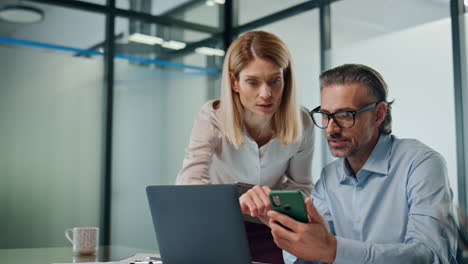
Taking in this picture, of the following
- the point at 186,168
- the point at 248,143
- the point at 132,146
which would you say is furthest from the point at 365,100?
the point at 132,146

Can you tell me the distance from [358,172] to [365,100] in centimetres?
22

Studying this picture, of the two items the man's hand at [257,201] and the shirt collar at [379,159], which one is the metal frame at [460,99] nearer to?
the shirt collar at [379,159]

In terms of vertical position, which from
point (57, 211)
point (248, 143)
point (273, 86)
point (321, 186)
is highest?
point (273, 86)

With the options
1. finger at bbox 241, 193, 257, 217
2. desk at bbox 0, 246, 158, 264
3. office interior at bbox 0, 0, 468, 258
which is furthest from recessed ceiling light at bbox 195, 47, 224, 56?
finger at bbox 241, 193, 257, 217

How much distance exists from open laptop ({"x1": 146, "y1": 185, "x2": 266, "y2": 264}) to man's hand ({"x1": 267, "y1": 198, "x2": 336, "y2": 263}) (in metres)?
0.08

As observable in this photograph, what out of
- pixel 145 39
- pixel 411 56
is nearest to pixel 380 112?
pixel 411 56

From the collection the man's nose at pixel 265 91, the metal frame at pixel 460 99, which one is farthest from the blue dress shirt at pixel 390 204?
the metal frame at pixel 460 99

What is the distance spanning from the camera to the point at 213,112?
2158mm

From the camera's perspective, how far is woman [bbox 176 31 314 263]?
202cm

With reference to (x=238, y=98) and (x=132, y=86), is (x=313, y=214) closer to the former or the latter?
(x=238, y=98)

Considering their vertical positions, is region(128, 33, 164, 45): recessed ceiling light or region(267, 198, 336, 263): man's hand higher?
region(128, 33, 164, 45): recessed ceiling light

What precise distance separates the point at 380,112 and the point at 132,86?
3.48m

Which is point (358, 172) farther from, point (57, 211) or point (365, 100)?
point (57, 211)

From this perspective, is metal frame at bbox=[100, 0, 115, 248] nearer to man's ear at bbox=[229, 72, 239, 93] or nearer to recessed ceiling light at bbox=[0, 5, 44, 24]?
recessed ceiling light at bbox=[0, 5, 44, 24]
